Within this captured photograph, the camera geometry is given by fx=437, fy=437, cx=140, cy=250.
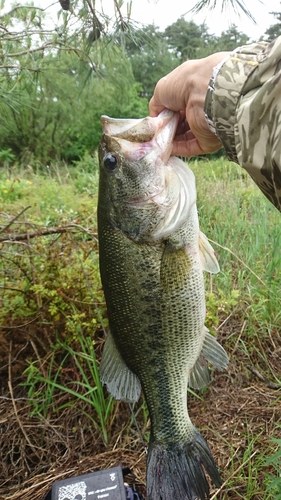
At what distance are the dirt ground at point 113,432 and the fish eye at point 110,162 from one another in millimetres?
1348

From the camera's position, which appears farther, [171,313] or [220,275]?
[220,275]

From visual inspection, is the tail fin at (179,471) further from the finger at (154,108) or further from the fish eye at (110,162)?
the finger at (154,108)

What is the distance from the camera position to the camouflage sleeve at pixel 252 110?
1.14 metres

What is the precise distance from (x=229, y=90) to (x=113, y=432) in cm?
188

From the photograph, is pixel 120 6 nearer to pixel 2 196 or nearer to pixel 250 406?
pixel 250 406

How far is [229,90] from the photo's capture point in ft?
4.25

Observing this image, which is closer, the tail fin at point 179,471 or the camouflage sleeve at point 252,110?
the camouflage sleeve at point 252,110

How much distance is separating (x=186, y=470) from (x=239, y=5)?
7.27ft

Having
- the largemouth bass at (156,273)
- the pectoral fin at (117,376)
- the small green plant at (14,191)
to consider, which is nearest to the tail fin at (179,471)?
the largemouth bass at (156,273)

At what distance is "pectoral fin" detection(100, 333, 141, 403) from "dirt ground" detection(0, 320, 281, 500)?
61 cm

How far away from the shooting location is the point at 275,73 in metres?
1.14

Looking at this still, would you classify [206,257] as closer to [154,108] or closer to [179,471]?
[154,108]

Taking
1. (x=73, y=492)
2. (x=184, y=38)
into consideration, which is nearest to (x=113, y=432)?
(x=73, y=492)

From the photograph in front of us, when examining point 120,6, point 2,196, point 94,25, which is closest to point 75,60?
point 94,25
